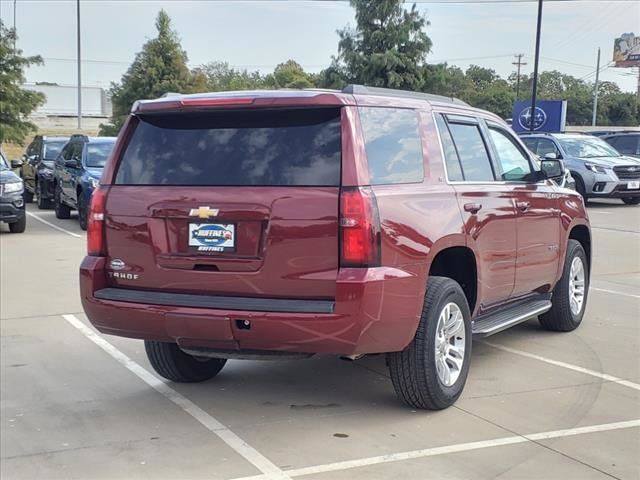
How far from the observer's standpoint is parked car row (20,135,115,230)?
603 inches

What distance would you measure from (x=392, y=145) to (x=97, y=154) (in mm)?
12416

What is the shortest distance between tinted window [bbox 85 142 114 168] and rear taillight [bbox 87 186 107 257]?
444 inches

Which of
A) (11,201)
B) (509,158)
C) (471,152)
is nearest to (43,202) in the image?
(11,201)

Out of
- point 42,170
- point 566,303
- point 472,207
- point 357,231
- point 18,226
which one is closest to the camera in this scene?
point 357,231

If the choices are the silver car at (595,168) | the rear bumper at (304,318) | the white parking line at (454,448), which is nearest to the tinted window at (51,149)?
the silver car at (595,168)

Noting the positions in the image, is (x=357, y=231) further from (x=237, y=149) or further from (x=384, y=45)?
(x=384, y=45)

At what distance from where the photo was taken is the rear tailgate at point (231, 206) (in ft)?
14.0

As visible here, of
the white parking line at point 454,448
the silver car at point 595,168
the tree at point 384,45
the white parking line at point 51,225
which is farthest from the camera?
the tree at point 384,45

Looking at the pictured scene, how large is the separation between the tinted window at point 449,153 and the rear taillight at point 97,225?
2.21m

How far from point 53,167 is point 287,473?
54.6 feet

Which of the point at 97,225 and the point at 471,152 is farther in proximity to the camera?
the point at 471,152

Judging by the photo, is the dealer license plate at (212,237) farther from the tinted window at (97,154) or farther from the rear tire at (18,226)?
the tinted window at (97,154)

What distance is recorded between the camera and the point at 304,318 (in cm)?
421

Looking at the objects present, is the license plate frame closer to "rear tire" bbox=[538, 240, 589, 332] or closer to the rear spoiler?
the rear spoiler
